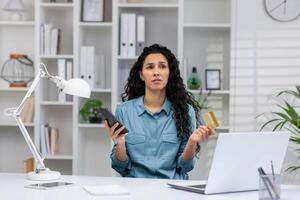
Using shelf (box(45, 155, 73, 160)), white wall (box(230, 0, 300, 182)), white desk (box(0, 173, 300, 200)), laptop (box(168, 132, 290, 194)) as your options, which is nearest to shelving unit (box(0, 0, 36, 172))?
shelf (box(45, 155, 73, 160))

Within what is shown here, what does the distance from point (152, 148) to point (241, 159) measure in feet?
2.54

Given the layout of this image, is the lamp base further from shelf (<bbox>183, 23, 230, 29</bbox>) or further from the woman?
shelf (<bbox>183, 23, 230, 29</bbox>)

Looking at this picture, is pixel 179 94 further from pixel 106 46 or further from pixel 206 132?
pixel 106 46

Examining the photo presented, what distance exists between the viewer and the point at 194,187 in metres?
2.36

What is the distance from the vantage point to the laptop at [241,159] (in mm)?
2188

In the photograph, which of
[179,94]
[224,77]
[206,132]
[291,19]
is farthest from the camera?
[224,77]

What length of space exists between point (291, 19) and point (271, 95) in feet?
1.90

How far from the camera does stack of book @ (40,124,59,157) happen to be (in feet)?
14.3

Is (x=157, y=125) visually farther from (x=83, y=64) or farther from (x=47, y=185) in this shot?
(x=83, y=64)

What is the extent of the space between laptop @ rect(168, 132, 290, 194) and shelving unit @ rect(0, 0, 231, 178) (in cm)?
192

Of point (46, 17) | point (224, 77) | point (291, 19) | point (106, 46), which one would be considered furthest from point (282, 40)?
point (46, 17)

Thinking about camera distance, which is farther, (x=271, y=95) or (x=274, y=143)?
(x=271, y=95)

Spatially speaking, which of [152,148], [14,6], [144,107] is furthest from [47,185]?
[14,6]

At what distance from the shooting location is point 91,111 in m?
4.33
